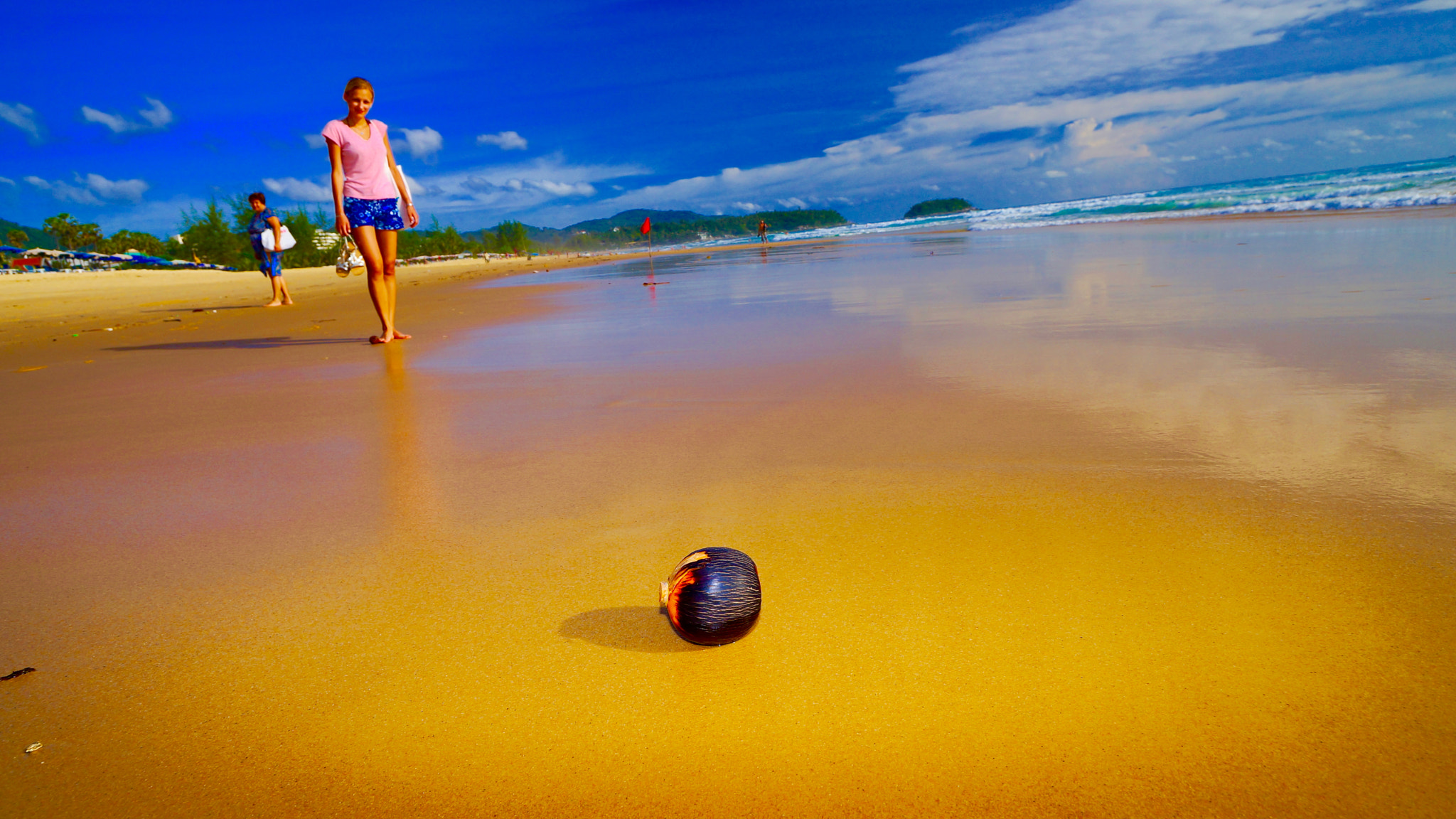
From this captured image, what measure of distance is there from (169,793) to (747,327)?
5.24 metres

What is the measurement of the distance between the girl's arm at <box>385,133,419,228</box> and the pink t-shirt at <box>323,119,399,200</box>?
1.7 inches

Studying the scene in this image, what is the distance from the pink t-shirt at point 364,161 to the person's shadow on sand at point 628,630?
566cm

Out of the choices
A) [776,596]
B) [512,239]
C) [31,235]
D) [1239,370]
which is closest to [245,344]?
[776,596]

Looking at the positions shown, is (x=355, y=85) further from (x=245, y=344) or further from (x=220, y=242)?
(x=220, y=242)

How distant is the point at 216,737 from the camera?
49.1 inches

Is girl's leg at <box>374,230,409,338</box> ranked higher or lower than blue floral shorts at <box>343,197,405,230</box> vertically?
lower

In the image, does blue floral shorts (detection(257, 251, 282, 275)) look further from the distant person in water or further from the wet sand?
the wet sand

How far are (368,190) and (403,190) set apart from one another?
1.41ft

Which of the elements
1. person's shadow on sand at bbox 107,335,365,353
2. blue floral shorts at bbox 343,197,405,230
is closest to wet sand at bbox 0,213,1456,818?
blue floral shorts at bbox 343,197,405,230

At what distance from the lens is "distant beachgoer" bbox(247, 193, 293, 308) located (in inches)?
419

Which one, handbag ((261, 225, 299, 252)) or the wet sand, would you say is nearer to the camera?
the wet sand

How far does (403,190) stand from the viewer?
6328mm

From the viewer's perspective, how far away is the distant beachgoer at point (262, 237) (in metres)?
10.6

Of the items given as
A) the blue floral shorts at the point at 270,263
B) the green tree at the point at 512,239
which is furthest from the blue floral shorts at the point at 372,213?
the green tree at the point at 512,239
